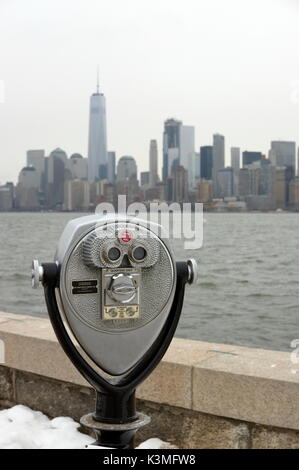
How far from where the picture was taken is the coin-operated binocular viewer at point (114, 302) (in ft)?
7.08

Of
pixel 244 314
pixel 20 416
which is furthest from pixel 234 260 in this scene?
pixel 20 416

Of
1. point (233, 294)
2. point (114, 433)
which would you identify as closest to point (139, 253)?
point (114, 433)

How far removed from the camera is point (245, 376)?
2.69m

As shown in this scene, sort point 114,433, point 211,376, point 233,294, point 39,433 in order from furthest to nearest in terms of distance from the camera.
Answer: point 233,294, point 39,433, point 211,376, point 114,433

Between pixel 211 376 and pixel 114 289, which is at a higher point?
pixel 114 289

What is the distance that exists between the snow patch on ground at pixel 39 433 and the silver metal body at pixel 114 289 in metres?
0.81

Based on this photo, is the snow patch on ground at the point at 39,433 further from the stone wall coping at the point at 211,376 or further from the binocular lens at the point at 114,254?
the binocular lens at the point at 114,254

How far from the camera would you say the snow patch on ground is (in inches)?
117

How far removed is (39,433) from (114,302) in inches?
45.7

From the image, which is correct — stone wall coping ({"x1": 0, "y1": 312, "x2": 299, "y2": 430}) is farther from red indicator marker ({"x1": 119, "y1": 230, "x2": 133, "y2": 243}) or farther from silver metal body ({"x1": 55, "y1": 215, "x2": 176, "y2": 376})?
red indicator marker ({"x1": 119, "y1": 230, "x2": 133, "y2": 243})

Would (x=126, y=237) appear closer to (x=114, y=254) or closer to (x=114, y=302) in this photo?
(x=114, y=254)

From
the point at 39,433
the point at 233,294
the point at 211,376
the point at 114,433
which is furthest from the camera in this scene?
the point at 233,294

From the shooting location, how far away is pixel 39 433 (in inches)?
121

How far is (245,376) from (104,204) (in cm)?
85
